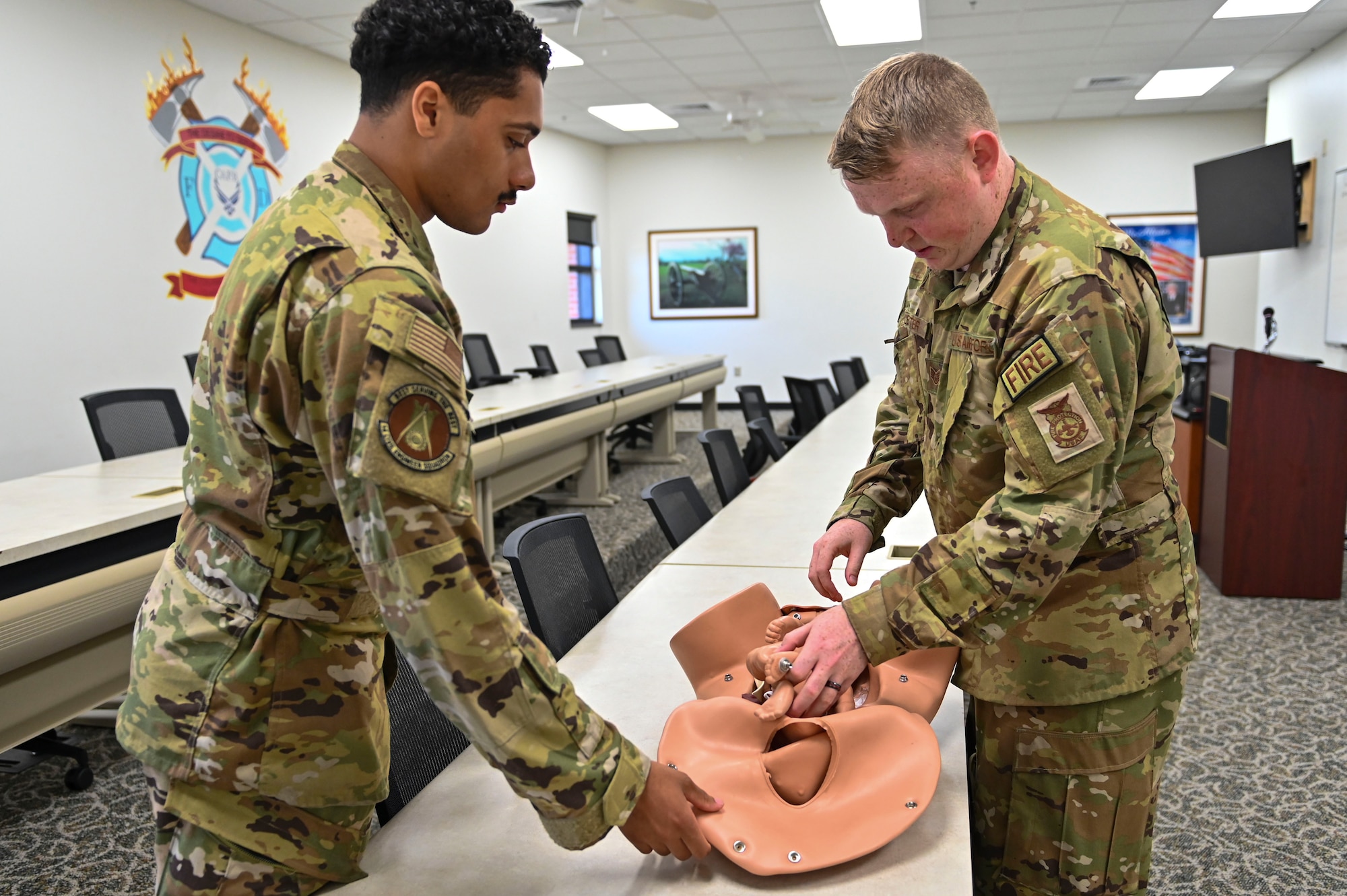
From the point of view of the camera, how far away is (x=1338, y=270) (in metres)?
7.07

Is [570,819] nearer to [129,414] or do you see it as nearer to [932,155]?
[932,155]

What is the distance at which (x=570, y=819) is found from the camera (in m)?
0.90

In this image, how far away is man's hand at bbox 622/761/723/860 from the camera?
96 cm

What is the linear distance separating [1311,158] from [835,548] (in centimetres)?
831

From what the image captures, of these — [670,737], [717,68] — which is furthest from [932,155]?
[717,68]

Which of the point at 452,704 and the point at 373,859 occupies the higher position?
the point at 452,704

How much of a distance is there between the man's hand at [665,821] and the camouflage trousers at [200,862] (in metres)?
0.37

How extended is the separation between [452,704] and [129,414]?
3.64 m

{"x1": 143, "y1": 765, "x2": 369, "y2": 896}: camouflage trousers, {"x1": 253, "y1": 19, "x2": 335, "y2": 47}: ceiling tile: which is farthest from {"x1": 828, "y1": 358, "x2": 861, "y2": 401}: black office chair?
{"x1": 143, "y1": 765, "x2": 369, "y2": 896}: camouflage trousers

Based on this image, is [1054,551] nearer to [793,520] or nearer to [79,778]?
[793,520]

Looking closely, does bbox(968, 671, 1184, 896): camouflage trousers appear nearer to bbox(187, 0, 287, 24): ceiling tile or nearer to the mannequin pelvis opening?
the mannequin pelvis opening

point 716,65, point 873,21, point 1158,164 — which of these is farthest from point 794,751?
point 1158,164

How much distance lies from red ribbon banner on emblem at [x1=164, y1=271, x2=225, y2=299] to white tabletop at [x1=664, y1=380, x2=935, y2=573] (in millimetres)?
4127

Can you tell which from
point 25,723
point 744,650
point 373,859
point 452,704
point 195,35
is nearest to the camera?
point 452,704
